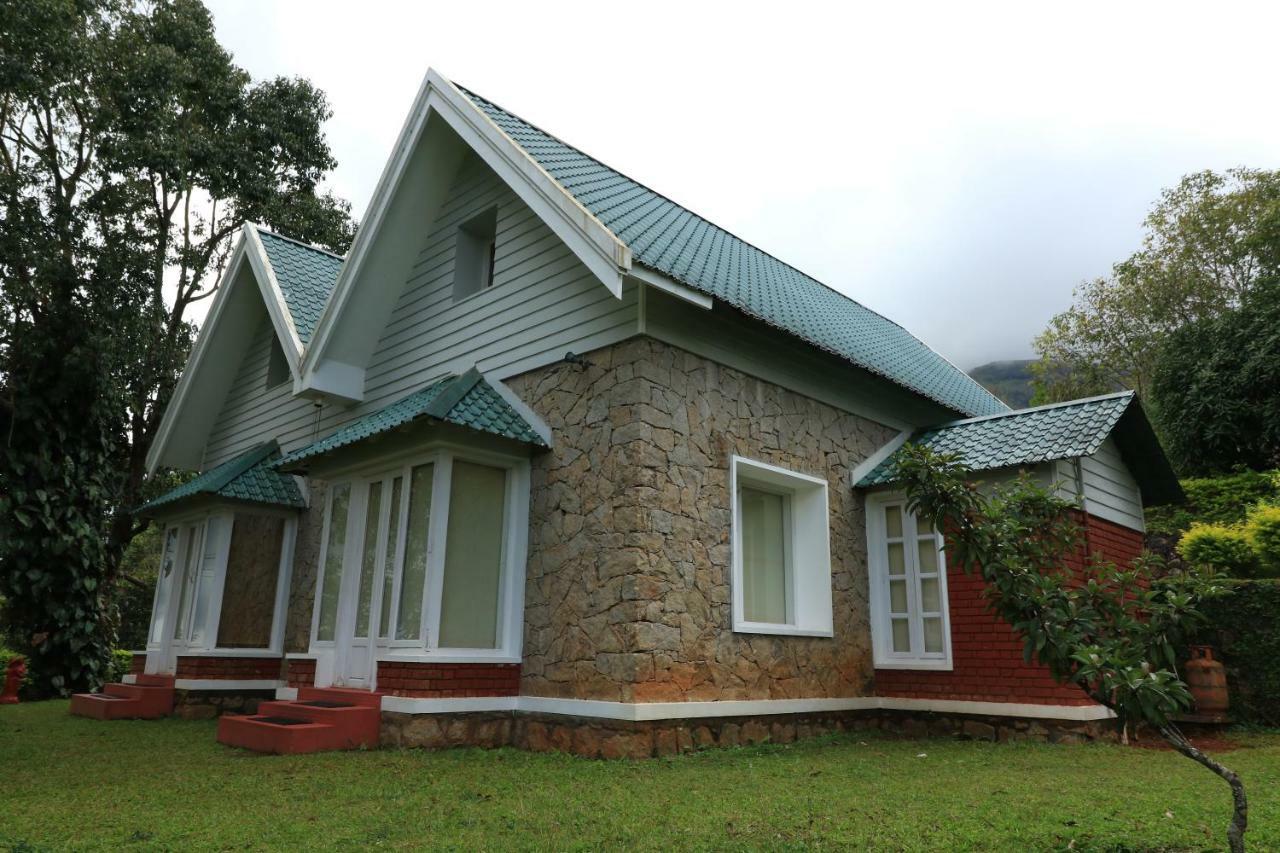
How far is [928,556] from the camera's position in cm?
1028

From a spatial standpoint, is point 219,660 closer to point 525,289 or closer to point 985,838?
point 525,289

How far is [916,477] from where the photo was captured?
5645 millimetres

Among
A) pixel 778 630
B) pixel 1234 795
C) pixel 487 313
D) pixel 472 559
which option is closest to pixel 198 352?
pixel 487 313

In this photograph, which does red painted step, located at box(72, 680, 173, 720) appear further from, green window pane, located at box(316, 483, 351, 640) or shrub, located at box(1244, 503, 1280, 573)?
shrub, located at box(1244, 503, 1280, 573)

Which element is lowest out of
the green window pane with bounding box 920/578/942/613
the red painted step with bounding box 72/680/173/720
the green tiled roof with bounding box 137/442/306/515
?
the red painted step with bounding box 72/680/173/720

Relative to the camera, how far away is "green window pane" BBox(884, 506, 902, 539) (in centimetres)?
1060

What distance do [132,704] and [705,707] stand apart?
8096 mm

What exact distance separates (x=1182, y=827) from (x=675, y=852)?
2.79 m

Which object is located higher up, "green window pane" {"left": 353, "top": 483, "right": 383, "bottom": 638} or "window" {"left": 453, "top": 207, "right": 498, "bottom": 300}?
"window" {"left": 453, "top": 207, "right": 498, "bottom": 300}

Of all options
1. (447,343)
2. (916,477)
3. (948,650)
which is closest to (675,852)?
(916,477)

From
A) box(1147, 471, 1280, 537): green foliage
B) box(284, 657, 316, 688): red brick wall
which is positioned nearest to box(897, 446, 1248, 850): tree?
box(284, 657, 316, 688): red brick wall

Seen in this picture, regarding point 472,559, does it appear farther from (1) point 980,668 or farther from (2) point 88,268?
(2) point 88,268

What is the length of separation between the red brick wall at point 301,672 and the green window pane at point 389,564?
149cm

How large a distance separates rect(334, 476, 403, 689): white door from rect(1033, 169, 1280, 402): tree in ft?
86.8
